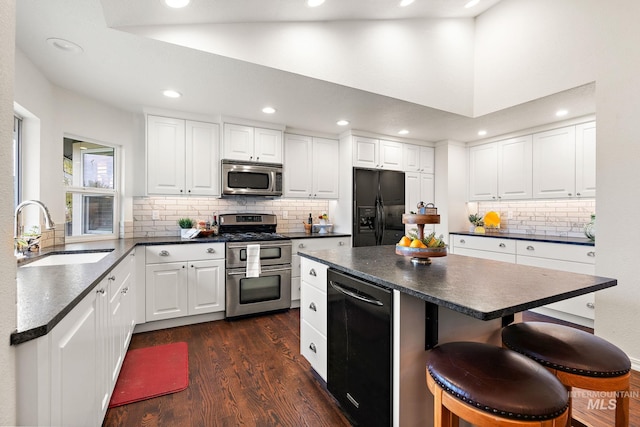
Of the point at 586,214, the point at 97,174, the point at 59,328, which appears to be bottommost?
the point at 59,328

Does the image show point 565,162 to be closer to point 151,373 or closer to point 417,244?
point 417,244

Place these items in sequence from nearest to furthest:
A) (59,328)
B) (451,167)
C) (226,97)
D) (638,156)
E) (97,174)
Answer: (59,328)
(638,156)
(226,97)
(97,174)
(451,167)

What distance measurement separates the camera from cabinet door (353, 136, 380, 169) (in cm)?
412

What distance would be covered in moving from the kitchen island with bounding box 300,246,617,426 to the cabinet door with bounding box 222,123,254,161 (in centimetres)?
248

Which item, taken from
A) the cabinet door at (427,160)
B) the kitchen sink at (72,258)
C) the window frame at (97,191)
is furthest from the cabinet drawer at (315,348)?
the cabinet door at (427,160)

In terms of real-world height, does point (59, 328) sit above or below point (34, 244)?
below

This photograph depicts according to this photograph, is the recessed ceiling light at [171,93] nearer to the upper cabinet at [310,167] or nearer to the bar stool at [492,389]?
the upper cabinet at [310,167]

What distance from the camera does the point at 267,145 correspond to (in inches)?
148

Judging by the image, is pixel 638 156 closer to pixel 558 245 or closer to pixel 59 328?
pixel 558 245

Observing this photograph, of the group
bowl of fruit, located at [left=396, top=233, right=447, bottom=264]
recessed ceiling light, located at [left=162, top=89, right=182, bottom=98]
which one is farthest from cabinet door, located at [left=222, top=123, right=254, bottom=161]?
bowl of fruit, located at [left=396, top=233, right=447, bottom=264]

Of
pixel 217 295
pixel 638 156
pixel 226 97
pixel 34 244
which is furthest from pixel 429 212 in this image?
pixel 34 244

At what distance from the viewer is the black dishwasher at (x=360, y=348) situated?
1.38 metres

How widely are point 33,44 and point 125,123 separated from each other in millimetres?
1327

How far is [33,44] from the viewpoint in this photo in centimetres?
204
